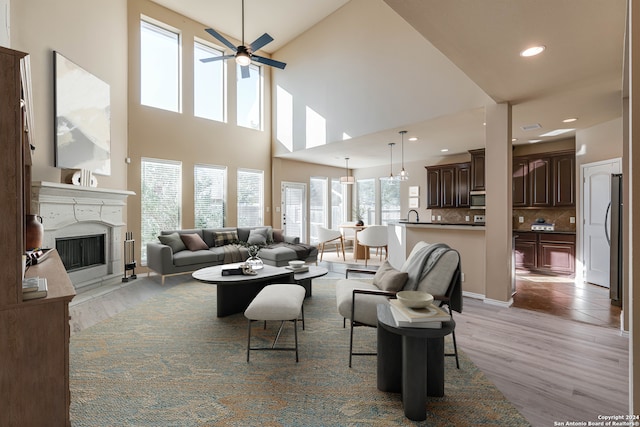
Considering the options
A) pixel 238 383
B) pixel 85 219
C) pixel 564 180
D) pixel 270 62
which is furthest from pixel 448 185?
pixel 85 219

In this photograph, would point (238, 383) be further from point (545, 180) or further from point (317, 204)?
point (317, 204)

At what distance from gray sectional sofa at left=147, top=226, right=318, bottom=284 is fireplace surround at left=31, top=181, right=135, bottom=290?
583mm

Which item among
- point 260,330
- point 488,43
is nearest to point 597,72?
point 488,43

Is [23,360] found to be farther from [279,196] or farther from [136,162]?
[279,196]

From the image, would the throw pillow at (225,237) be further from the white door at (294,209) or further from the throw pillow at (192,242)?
the white door at (294,209)

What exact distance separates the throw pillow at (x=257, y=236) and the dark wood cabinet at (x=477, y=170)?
15.6 ft

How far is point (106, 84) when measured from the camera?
496cm

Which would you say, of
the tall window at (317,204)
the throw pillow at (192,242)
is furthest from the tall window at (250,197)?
the tall window at (317,204)

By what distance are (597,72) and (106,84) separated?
6.68m

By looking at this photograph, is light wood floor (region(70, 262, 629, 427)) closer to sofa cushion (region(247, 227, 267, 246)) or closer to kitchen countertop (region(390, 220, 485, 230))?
kitchen countertop (region(390, 220, 485, 230))

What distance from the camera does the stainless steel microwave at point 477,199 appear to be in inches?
257

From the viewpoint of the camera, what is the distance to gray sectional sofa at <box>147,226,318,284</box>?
5.03 m

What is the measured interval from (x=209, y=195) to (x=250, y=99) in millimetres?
2696

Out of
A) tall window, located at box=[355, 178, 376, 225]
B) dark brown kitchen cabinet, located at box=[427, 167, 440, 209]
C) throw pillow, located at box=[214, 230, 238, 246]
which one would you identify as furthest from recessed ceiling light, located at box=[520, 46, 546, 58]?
tall window, located at box=[355, 178, 376, 225]
